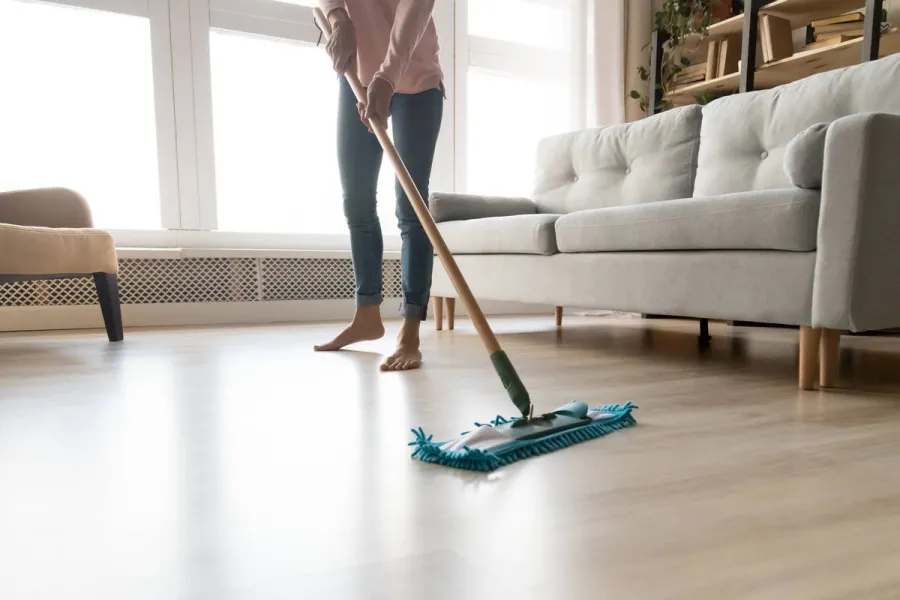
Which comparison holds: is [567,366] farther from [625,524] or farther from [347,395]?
[625,524]

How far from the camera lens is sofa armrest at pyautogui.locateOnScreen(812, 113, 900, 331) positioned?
1.24 metres

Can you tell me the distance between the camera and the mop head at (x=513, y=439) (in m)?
0.84

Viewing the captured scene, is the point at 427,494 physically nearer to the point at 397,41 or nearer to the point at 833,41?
the point at 397,41

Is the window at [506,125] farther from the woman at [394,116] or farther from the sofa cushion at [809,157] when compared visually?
the sofa cushion at [809,157]

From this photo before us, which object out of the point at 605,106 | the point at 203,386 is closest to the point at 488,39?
the point at 605,106

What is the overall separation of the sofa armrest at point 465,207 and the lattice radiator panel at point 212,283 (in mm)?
871

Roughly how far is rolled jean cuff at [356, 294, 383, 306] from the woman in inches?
3.2

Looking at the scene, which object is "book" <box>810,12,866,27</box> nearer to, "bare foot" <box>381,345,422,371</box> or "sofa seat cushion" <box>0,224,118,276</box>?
"bare foot" <box>381,345,422,371</box>

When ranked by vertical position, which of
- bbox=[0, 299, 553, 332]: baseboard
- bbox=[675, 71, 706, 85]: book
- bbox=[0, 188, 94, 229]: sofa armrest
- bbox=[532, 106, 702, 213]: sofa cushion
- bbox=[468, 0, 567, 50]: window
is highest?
bbox=[468, 0, 567, 50]: window

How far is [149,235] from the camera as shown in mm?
2947

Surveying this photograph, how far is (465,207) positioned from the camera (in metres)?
2.59

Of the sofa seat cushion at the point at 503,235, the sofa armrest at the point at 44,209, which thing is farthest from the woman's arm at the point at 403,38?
Result: the sofa armrest at the point at 44,209

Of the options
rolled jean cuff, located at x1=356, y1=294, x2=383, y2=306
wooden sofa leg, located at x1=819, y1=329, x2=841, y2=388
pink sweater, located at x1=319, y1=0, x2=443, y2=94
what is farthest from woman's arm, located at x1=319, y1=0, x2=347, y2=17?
wooden sofa leg, located at x1=819, y1=329, x2=841, y2=388

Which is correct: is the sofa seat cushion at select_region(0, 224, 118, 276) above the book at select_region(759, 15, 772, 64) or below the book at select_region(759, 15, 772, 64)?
below
